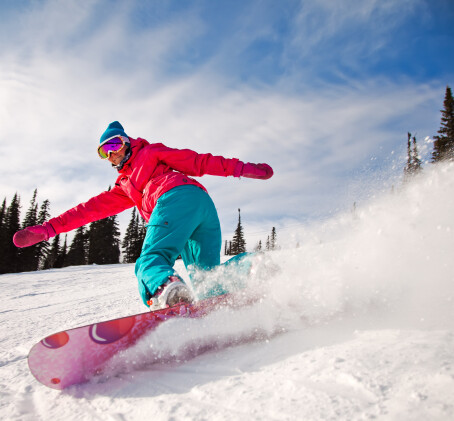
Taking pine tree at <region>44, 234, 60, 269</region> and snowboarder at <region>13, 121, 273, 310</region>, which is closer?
snowboarder at <region>13, 121, 273, 310</region>

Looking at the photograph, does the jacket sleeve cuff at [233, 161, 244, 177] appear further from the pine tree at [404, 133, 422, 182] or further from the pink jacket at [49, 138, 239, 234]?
the pine tree at [404, 133, 422, 182]

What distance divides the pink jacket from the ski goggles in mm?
116

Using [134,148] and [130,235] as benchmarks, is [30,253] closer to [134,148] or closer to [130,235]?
[130,235]

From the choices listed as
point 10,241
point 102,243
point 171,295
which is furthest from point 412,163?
point 10,241

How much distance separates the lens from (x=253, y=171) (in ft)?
9.83

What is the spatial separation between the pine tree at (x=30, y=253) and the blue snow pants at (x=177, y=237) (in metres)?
43.5

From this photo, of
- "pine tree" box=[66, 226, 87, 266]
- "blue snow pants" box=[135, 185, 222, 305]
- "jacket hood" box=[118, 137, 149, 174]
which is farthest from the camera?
"pine tree" box=[66, 226, 87, 266]

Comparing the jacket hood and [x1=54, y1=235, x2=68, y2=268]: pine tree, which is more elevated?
the jacket hood

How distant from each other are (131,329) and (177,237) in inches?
31.9

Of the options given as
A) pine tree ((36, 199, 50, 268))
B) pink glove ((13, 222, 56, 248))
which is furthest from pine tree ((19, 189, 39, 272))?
pink glove ((13, 222, 56, 248))

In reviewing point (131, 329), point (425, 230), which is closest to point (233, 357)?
point (131, 329)

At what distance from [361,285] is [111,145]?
2.72 meters

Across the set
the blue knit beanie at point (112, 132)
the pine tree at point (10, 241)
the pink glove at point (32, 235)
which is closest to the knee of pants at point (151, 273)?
the blue knit beanie at point (112, 132)

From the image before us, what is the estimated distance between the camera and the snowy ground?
103 centimetres
